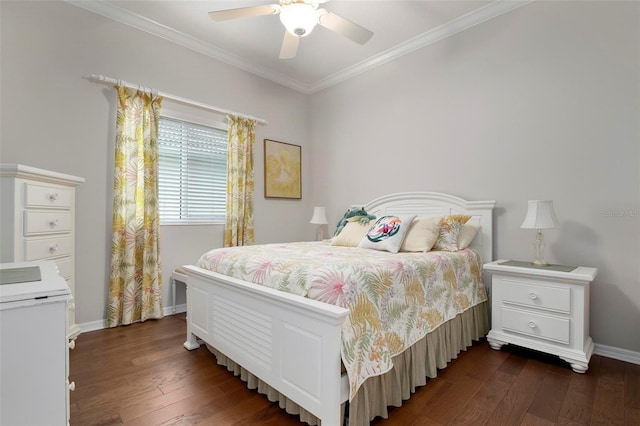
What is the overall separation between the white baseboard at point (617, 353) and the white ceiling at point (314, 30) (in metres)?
2.84

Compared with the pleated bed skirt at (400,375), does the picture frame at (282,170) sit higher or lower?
higher

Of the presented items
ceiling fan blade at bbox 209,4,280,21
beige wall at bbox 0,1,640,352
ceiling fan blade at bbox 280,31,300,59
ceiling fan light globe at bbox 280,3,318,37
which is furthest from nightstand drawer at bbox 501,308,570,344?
ceiling fan blade at bbox 209,4,280,21

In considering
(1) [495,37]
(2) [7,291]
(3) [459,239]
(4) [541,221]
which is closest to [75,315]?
(2) [7,291]

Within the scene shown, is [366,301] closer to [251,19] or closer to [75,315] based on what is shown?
[75,315]

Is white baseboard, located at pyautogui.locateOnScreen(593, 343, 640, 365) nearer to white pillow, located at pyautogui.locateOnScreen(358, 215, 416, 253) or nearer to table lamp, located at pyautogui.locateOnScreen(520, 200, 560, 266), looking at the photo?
table lamp, located at pyautogui.locateOnScreen(520, 200, 560, 266)

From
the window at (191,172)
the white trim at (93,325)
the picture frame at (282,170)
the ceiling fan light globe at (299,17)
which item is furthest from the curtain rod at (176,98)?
the white trim at (93,325)

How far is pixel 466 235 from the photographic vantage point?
9.05 feet

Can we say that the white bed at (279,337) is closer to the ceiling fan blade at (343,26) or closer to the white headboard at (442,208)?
the white headboard at (442,208)

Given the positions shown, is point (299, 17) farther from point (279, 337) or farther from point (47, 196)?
point (47, 196)

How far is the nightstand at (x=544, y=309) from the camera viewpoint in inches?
79.1

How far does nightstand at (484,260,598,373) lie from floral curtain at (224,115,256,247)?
102 inches

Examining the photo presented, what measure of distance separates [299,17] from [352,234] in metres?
1.81

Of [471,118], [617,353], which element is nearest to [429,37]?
[471,118]

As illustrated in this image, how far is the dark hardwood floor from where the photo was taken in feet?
5.05
